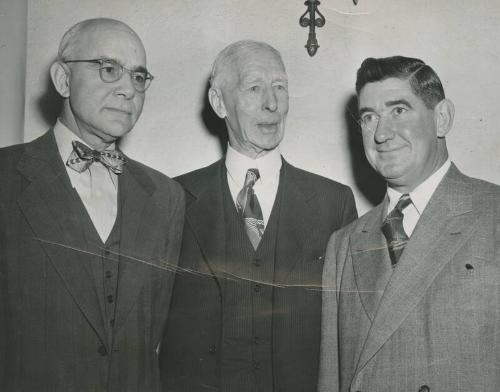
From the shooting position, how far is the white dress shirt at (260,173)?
2.51 meters

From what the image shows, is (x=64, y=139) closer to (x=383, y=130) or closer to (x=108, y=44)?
(x=108, y=44)

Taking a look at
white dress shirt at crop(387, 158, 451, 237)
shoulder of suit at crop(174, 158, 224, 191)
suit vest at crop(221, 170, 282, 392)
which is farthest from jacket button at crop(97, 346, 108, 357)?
white dress shirt at crop(387, 158, 451, 237)

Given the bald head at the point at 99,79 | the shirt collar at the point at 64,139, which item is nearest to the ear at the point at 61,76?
the bald head at the point at 99,79

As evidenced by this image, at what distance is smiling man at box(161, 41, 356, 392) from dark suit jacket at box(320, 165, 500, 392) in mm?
252

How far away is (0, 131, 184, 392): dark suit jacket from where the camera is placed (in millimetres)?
2049

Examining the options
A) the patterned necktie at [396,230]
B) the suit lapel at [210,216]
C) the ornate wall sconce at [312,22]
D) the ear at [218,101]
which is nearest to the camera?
the patterned necktie at [396,230]

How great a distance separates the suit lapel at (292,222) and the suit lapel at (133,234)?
22.4 inches

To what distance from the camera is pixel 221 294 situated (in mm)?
2328

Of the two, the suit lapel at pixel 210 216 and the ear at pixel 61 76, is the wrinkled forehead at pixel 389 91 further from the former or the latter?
the ear at pixel 61 76

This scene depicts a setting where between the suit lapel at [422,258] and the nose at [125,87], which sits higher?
the nose at [125,87]

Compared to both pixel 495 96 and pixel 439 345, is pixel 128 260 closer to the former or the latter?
pixel 439 345

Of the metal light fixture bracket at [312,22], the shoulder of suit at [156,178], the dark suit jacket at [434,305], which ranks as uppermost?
the metal light fixture bracket at [312,22]

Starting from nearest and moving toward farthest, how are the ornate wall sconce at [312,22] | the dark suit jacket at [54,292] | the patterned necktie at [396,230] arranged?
the dark suit jacket at [54,292]
the patterned necktie at [396,230]
the ornate wall sconce at [312,22]

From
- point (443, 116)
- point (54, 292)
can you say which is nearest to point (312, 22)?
point (443, 116)
